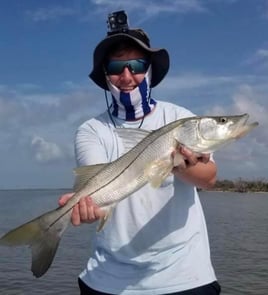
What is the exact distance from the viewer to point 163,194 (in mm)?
4410

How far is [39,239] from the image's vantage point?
4172 mm

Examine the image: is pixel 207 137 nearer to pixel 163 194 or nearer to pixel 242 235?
pixel 163 194

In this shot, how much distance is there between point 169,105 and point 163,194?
829 mm

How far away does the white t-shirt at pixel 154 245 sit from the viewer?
4.30 metres

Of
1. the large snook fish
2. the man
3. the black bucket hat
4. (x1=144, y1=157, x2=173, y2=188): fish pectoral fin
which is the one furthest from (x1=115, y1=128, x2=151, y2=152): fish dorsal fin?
the black bucket hat

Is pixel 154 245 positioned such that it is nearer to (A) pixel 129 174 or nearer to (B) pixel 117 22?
(A) pixel 129 174

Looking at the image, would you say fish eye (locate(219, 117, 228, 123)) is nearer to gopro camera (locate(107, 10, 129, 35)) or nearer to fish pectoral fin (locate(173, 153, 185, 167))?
fish pectoral fin (locate(173, 153, 185, 167))

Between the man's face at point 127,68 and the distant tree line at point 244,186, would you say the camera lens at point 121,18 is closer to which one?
the man's face at point 127,68

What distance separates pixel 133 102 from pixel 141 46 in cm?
50

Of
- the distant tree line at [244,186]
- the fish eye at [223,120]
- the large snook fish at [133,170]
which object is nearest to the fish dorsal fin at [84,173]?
the large snook fish at [133,170]

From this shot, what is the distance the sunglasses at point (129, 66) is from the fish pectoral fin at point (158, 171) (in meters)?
0.93

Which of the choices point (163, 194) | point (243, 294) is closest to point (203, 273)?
point (163, 194)

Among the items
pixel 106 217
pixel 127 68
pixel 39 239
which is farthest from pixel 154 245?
pixel 127 68

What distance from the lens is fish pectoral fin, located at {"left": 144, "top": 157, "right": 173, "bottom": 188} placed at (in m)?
4.15
